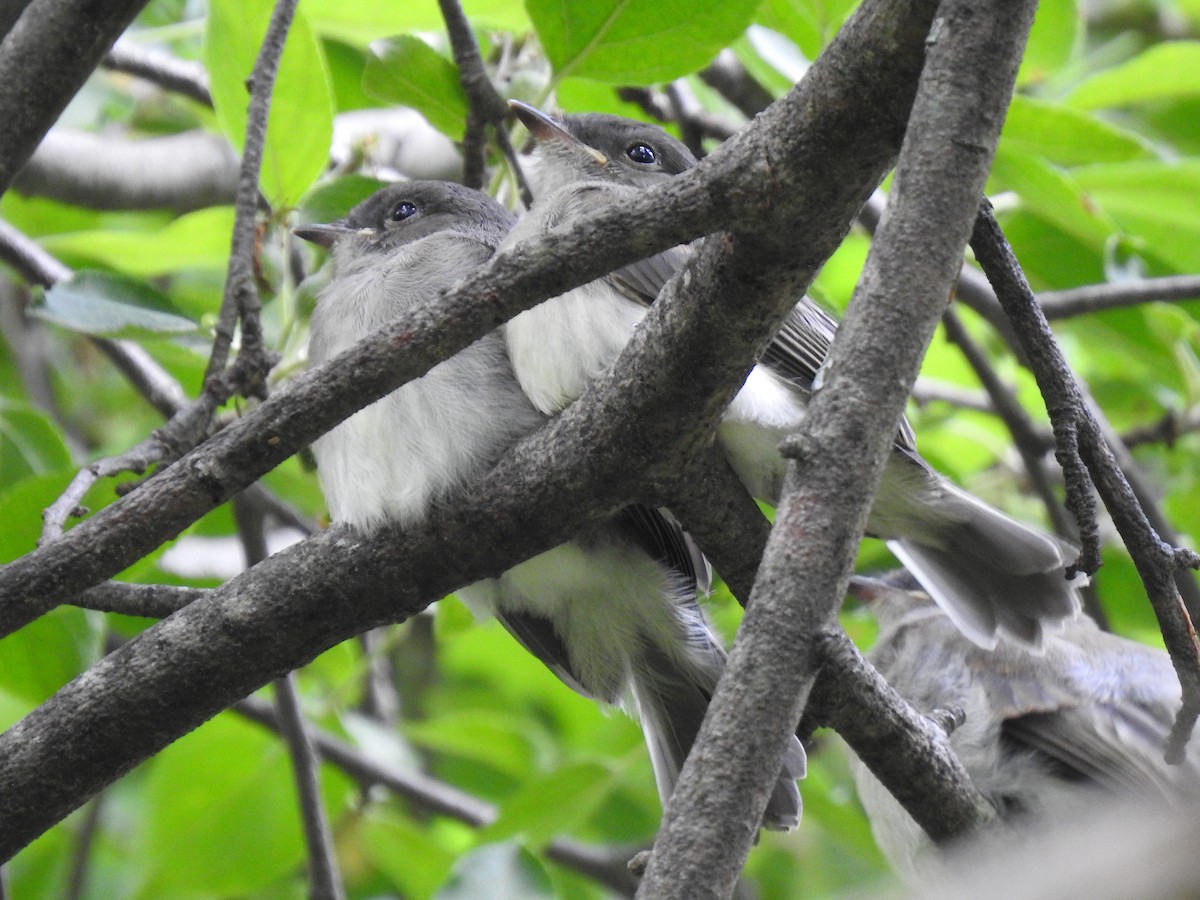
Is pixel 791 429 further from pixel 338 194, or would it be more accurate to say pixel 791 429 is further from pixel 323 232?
pixel 323 232

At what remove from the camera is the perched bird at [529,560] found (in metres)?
2.79

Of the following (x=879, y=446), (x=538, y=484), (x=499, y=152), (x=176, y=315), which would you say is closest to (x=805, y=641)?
(x=879, y=446)

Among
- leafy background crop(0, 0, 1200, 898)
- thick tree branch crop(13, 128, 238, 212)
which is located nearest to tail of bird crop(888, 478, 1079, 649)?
leafy background crop(0, 0, 1200, 898)

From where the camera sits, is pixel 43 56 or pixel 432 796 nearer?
pixel 43 56

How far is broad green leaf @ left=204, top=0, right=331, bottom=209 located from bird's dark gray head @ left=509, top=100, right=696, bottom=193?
24.3 inches

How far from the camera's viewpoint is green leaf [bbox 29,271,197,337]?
2922mm

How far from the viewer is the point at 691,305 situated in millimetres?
2090

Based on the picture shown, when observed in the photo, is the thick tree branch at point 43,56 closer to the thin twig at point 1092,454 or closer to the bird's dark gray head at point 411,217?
the bird's dark gray head at point 411,217

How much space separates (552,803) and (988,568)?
1.38 metres

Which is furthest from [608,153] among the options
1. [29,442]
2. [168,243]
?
[29,442]

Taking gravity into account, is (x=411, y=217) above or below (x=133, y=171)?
below

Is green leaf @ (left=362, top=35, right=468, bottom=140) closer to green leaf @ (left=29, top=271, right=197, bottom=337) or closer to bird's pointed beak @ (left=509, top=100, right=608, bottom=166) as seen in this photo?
bird's pointed beak @ (left=509, top=100, right=608, bottom=166)

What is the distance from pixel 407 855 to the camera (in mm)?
4484

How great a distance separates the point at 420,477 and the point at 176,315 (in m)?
0.86
